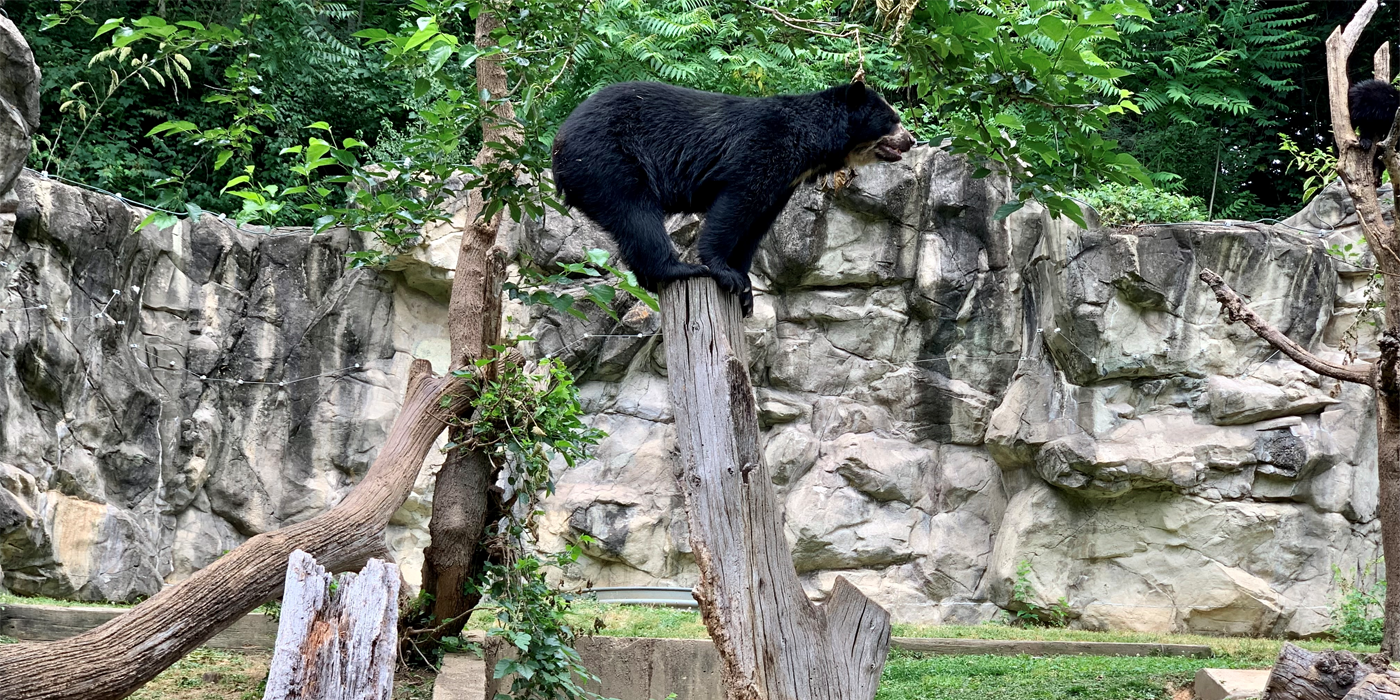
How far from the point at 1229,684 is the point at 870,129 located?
3.07m

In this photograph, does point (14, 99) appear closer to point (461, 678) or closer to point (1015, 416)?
point (461, 678)

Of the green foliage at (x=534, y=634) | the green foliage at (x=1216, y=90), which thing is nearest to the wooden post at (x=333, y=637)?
the green foliage at (x=534, y=634)

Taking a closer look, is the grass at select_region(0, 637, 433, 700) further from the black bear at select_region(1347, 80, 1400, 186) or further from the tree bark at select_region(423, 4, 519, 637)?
the black bear at select_region(1347, 80, 1400, 186)

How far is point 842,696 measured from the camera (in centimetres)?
376

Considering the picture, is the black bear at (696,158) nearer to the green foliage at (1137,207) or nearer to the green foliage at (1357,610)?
the green foliage at (1357,610)

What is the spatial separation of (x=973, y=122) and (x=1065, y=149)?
41cm

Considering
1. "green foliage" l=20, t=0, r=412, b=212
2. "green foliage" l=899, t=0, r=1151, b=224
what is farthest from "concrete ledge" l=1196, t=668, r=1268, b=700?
"green foliage" l=20, t=0, r=412, b=212

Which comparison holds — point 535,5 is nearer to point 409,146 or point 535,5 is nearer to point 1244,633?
point 409,146

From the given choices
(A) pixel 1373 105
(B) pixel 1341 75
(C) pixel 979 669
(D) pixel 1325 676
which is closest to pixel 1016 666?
(C) pixel 979 669

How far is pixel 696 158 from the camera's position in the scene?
4570 millimetres

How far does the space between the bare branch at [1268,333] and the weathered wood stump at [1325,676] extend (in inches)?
88.6

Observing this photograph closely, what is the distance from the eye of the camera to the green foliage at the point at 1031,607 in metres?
9.51

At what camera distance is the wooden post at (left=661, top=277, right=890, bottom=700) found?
3613 mm

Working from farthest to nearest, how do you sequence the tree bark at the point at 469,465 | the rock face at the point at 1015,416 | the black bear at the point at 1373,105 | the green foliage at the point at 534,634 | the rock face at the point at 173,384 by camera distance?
the rock face at the point at 1015,416 → the rock face at the point at 173,384 → the black bear at the point at 1373,105 → the tree bark at the point at 469,465 → the green foliage at the point at 534,634
